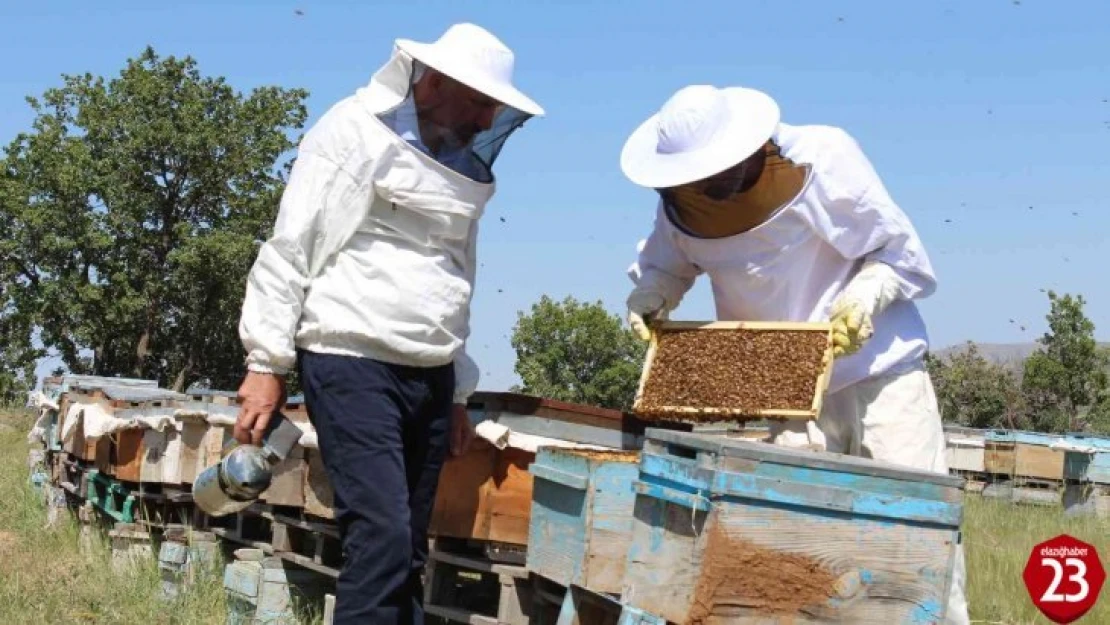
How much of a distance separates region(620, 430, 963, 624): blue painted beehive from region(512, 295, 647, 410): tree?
34915 millimetres

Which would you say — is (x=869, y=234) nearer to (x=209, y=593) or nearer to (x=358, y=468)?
(x=358, y=468)

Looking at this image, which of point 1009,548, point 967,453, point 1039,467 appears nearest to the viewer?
point 1009,548

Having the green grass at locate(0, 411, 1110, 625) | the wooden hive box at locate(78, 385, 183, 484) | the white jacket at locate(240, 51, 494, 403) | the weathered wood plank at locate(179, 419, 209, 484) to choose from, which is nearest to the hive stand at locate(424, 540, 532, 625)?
the green grass at locate(0, 411, 1110, 625)

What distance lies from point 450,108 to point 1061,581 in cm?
277

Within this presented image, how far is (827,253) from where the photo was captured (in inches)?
181

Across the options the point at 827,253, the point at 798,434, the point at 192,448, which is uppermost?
the point at 827,253

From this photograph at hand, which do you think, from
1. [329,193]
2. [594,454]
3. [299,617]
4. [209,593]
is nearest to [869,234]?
[594,454]

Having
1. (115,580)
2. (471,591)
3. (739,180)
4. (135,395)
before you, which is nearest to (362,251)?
(739,180)

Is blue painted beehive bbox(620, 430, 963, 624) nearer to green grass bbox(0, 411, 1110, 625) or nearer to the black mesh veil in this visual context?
the black mesh veil

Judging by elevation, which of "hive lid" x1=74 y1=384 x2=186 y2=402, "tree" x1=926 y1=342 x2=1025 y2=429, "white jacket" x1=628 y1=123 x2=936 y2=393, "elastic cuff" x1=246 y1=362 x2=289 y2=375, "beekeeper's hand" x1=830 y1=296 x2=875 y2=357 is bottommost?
"hive lid" x1=74 y1=384 x2=186 y2=402

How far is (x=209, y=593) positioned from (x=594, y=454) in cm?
250

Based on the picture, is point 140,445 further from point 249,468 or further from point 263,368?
point 263,368

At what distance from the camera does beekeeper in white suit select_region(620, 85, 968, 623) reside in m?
4.37

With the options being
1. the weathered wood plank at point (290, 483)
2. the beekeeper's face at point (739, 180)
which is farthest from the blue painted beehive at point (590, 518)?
the weathered wood plank at point (290, 483)
